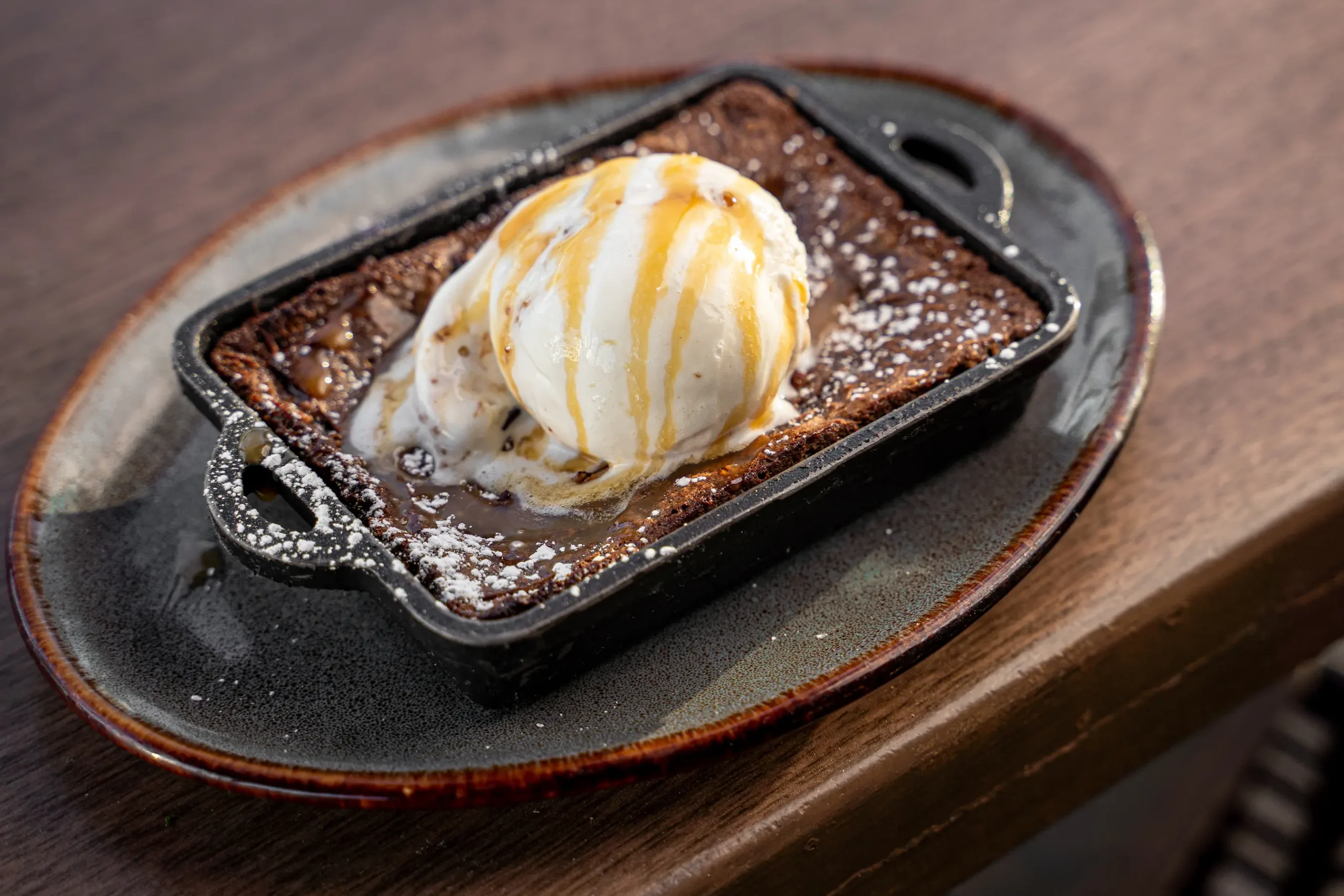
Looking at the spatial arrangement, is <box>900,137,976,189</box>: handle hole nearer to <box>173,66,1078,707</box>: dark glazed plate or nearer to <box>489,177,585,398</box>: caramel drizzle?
<box>173,66,1078,707</box>: dark glazed plate

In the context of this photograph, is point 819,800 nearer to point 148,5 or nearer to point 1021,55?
point 1021,55

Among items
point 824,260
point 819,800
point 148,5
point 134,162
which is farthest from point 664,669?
point 148,5

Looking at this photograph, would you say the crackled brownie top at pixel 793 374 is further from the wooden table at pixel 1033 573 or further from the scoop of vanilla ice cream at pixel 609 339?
the wooden table at pixel 1033 573

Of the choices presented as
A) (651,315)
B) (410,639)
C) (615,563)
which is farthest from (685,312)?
(410,639)

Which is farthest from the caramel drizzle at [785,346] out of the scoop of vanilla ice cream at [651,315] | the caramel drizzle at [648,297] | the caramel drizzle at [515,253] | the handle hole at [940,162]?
the handle hole at [940,162]

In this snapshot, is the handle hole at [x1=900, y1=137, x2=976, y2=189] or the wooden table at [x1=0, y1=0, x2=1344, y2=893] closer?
the wooden table at [x1=0, y1=0, x2=1344, y2=893]

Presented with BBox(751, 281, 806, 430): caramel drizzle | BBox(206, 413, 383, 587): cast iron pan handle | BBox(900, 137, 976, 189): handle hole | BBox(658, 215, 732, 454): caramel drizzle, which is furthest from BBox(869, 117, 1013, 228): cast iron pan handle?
BBox(206, 413, 383, 587): cast iron pan handle
